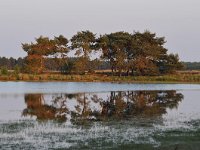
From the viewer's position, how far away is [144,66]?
92438mm

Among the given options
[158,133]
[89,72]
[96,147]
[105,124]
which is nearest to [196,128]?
[158,133]

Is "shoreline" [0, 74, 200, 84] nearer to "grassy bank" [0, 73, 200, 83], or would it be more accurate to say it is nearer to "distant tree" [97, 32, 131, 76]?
"grassy bank" [0, 73, 200, 83]

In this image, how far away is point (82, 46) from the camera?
9262 cm

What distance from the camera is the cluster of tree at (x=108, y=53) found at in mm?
92625

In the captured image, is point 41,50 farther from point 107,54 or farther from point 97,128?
point 97,128

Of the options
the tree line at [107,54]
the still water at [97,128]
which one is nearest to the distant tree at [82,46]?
the tree line at [107,54]

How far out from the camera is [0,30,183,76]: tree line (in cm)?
9269

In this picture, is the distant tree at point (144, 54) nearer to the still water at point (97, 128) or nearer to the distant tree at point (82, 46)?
the distant tree at point (82, 46)

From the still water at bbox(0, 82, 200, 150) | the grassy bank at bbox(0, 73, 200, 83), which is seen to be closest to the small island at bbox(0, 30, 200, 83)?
the grassy bank at bbox(0, 73, 200, 83)

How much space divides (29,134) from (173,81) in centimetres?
7220

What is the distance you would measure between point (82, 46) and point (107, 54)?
6173 mm

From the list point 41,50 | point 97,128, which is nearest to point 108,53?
point 41,50

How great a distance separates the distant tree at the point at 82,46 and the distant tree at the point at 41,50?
2.85 metres

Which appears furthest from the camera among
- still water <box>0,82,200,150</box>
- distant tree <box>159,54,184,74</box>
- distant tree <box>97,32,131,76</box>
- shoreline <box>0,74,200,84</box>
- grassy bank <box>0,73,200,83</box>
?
distant tree <box>159,54,184,74</box>
